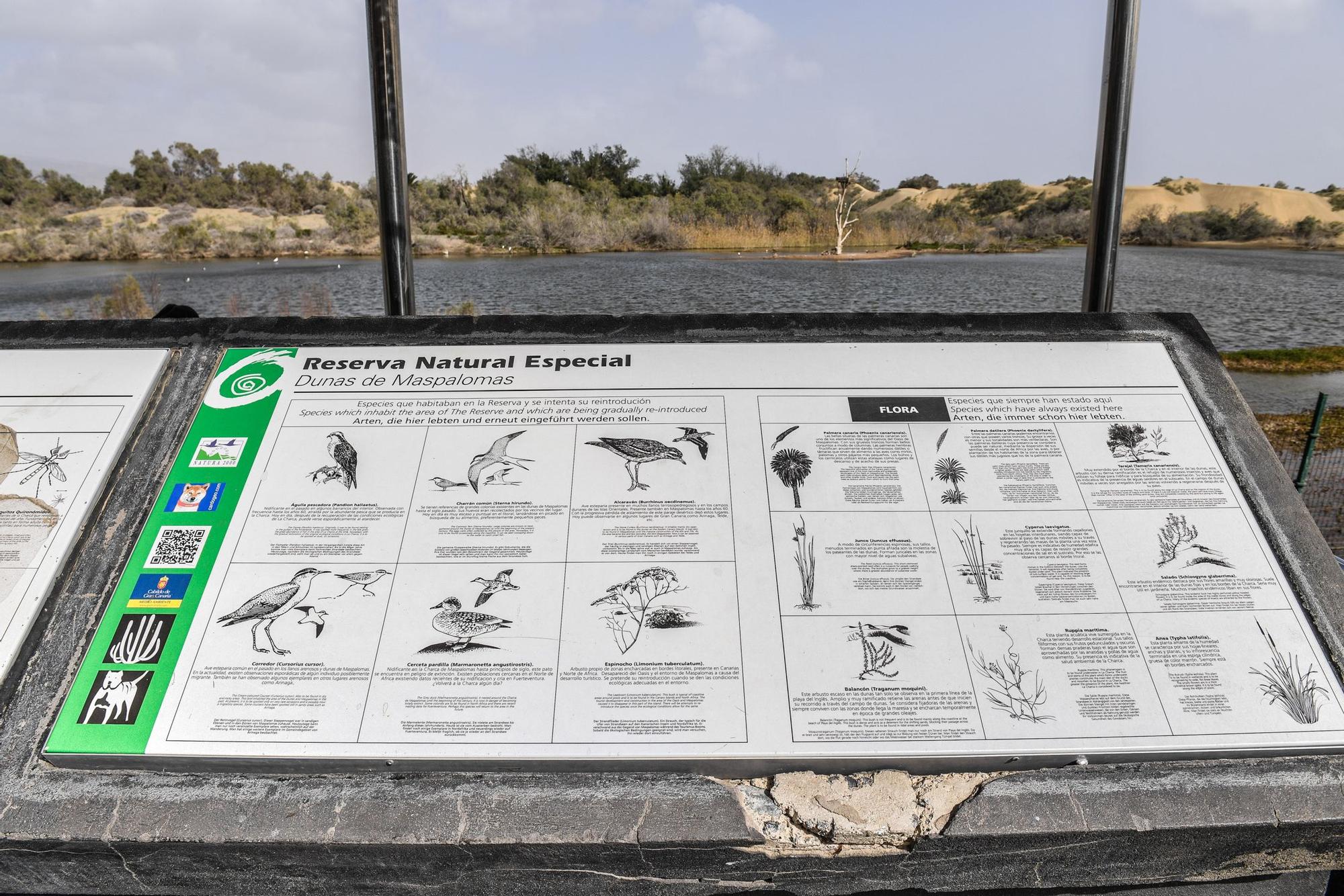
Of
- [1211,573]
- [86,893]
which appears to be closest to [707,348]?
[1211,573]

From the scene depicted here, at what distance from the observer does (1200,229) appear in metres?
9.34

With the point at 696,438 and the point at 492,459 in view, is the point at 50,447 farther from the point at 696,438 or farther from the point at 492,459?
the point at 696,438

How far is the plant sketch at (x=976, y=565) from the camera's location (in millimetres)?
1447

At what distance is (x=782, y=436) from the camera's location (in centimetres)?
167

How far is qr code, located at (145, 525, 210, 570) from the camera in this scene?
58.5 inches

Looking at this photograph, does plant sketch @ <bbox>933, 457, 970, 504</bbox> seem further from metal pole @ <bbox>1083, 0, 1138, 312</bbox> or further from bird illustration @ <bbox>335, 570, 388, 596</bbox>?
bird illustration @ <bbox>335, 570, 388, 596</bbox>

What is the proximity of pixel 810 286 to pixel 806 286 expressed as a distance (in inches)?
1.7

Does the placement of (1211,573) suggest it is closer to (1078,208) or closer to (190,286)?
(1078,208)

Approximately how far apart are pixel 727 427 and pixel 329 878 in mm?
1135

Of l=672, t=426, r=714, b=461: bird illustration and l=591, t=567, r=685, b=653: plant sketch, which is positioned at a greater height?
l=672, t=426, r=714, b=461: bird illustration

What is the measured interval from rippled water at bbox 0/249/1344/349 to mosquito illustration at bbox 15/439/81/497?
379cm

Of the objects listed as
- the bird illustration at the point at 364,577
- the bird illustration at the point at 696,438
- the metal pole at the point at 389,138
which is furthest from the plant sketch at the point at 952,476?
the metal pole at the point at 389,138

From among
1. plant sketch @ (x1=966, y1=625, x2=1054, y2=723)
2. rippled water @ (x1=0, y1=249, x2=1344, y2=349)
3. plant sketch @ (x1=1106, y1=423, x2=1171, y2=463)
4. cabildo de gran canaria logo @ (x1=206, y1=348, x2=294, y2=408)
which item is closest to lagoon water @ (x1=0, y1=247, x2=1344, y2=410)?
rippled water @ (x1=0, y1=249, x2=1344, y2=349)

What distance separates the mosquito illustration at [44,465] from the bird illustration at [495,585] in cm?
99
